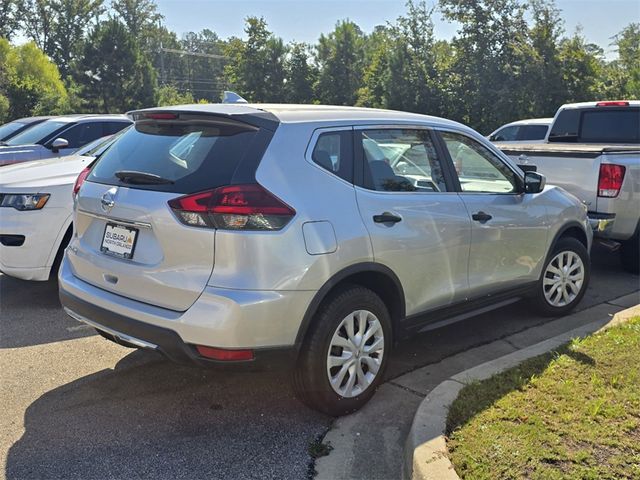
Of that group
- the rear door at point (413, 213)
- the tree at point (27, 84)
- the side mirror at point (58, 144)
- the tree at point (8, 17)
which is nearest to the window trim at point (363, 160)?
the rear door at point (413, 213)

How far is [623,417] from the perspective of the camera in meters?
3.23

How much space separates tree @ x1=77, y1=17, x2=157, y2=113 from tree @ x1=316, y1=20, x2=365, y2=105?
11684 millimetres

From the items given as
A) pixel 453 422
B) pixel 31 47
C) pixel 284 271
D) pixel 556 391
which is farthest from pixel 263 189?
pixel 31 47

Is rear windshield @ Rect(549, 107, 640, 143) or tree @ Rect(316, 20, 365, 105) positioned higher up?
tree @ Rect(316, 20, 365, 105)

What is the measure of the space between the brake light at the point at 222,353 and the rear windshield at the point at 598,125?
699cm

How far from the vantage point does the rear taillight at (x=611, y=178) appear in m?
6.02

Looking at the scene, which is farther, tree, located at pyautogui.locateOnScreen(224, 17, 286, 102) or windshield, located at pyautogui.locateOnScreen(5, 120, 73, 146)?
tree, located at pyautogui.locateOnScreen(224, 17, 286, 102)

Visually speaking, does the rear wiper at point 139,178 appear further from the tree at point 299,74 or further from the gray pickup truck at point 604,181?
the tree at point 299,74

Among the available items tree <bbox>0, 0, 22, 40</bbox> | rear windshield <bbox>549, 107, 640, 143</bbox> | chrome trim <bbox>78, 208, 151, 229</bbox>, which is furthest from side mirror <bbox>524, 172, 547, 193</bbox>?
tree <bbox>0, 0, 22, 40</bbox>

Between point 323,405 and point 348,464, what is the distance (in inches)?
16.9

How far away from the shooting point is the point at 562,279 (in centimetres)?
529

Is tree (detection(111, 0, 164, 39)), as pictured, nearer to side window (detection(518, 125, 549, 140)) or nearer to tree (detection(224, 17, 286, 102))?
tree (detection(224, 17, 286, 102))

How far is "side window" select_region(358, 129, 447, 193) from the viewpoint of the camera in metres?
3.68

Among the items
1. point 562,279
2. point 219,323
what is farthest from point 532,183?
point 219,323
